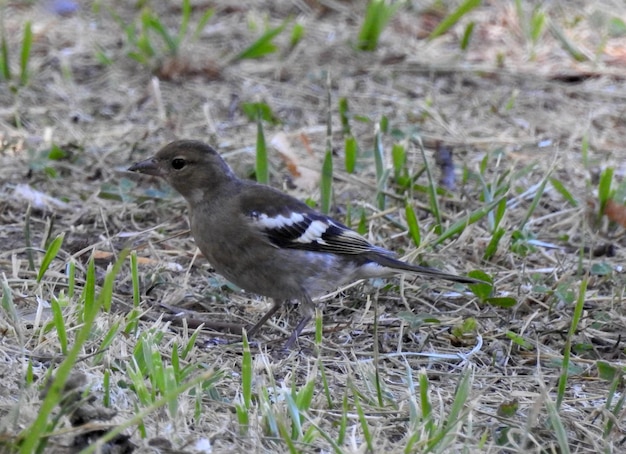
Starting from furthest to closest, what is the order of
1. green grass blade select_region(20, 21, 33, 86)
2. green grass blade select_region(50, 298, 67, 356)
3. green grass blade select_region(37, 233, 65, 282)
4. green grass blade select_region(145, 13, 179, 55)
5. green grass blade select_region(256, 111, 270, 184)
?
green grass blade select_region(145, 13, 179, 55) < green grass blade select_region(20, 21, 33, 86) < green grass blade select_region(256, 111, 270, 184) < green grass blade select_region(37, 233, 65, 282) < green grass blade select_region(50, 298, 67, 356)

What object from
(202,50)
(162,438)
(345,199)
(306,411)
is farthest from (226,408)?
(202,50)

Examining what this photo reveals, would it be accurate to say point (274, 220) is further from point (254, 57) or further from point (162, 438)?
point (254, 57)

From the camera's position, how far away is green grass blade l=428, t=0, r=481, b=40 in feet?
25.8

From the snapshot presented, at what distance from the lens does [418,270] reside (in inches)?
183

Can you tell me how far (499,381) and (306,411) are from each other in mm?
1037

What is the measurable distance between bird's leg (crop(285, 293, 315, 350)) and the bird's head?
2.46 feet

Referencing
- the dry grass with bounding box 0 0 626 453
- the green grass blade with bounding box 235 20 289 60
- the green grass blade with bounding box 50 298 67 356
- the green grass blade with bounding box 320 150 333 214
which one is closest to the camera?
the dry grass with bounding box 0 0 626 453

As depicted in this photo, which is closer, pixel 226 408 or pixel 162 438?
pixel 162 438

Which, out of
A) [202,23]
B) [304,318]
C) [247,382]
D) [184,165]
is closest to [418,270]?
[304,318]

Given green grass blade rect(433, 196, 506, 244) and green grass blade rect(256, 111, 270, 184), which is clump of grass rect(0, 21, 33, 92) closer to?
green grass blade rect(256, 111, 270, 184)

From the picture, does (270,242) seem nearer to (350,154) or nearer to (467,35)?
(350,154)

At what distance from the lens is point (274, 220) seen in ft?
15.5

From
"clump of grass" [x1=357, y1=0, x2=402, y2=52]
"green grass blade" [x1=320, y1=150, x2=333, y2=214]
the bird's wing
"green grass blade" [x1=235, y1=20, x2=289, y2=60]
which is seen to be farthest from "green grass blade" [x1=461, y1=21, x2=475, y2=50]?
the bird's wing

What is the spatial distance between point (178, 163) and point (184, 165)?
0.03 metres
